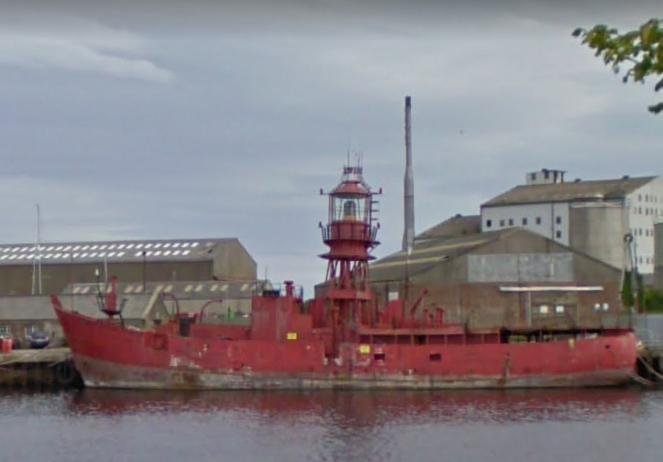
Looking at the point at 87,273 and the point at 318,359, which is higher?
the point at 87,273

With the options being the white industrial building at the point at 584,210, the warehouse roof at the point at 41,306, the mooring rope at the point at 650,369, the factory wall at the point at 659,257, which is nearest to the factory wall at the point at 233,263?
the warehouse roof at the point at 41,306

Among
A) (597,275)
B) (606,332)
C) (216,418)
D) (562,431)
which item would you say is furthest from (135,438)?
(597,275)

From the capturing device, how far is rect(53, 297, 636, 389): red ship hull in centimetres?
4116

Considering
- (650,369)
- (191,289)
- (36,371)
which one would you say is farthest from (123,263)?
(650,369)

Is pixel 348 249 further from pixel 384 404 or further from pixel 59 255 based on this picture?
pixel 59 255

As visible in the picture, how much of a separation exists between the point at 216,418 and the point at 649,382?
18.9 m

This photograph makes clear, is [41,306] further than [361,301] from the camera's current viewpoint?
Yes

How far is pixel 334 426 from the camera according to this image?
102ft

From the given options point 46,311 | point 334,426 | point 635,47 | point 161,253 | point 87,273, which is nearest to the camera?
point 635,47

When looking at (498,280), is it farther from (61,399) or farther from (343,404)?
(61,399)

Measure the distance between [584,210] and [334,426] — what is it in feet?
159

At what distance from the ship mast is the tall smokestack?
29703mm

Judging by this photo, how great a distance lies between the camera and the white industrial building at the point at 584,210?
247 ft

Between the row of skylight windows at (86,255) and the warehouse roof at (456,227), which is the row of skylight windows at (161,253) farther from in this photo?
the warehouse roof at (456,227)
